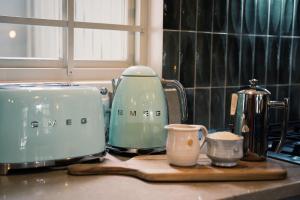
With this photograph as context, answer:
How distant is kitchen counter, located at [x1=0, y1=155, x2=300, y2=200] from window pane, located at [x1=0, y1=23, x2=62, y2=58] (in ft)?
1.83

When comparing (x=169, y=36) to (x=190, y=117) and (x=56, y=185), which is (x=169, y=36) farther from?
(x=56, y=185)

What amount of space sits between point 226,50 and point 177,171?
34.8 inches

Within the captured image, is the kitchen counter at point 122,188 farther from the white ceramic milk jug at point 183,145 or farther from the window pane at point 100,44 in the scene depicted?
the window pane at point 100,44

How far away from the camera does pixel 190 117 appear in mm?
1698

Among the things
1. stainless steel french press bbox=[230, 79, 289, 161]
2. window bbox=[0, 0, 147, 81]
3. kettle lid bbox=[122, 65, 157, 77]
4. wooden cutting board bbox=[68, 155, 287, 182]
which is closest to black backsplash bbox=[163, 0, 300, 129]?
window bbox=[0, 0, 147, 81]

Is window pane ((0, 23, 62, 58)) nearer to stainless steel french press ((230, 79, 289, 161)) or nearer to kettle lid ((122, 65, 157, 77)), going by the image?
kettle lid ((122, 65, 157, 77))

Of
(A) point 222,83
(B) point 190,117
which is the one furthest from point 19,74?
(A) point 222,83

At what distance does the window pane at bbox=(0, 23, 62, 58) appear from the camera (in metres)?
1.43

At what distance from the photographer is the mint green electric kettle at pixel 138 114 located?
1228 millimetres

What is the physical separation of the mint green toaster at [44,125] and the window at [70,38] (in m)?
0.41

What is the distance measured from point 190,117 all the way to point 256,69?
16.9 inches

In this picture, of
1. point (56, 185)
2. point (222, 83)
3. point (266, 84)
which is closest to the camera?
point (56, 185)

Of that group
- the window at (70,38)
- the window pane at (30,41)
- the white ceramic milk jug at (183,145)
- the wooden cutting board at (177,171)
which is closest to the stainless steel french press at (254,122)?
the wooden cutting board at (177,171)

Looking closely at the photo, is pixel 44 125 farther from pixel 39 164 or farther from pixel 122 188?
pixel 122 188
